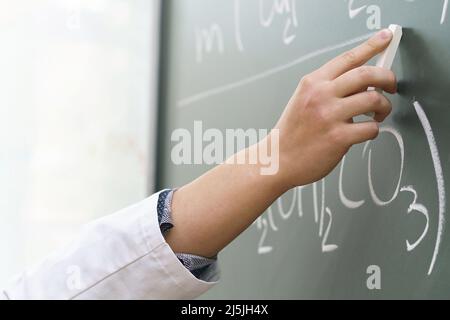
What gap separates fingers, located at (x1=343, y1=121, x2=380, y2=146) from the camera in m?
0.57

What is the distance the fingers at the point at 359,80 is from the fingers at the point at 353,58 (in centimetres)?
1

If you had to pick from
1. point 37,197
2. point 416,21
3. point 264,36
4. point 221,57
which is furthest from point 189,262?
point 37,197

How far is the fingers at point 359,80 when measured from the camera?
0.57 metres

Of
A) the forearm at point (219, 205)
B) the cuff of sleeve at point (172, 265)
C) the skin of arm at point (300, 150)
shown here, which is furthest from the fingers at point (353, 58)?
the cuff of sleeve at point (172, 265)

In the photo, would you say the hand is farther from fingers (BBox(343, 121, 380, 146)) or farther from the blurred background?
the blurred background

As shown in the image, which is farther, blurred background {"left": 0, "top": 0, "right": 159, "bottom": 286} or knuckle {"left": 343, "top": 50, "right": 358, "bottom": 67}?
blurred background {"left": 0, "top": 0, "right": 159, "bottom": 286}

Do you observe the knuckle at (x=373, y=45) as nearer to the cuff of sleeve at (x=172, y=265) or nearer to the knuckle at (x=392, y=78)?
the knuckle at (x=392, y=78)

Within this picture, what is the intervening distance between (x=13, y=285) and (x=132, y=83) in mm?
1025

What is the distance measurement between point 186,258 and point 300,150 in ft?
0.54

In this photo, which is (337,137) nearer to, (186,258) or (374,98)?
(374,98)

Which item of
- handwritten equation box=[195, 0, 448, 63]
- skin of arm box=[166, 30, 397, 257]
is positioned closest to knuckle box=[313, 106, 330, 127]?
skin of arm box=[166, 30, 397, 257]

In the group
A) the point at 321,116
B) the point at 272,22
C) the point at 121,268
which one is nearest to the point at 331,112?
the point at 321,116

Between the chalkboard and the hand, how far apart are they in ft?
0.13

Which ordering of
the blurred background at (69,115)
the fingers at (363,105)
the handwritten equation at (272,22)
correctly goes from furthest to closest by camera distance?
1. the blurred background at (69,115)
2. the handwritten equation at (272,22)
3. the fingers at (363,105)
